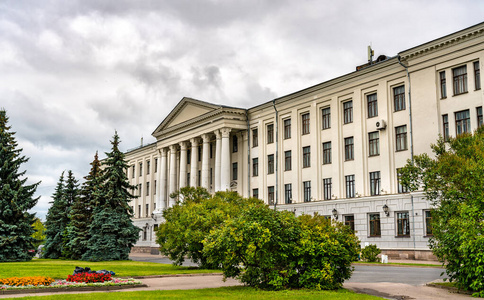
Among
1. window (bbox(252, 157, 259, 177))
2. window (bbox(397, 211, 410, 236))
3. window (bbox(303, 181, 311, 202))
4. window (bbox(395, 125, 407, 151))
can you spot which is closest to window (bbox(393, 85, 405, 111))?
window (bbox(395, 125, 407, 151))

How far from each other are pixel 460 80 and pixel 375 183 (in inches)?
391

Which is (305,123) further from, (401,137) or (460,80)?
(460,80)

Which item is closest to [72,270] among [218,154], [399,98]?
[399,98]

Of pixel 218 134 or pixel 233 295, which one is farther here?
pixel 218 134

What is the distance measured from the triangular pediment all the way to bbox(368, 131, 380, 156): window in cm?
1869

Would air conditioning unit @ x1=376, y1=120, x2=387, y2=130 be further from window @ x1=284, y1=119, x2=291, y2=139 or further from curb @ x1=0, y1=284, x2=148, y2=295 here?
curb @ x1=0, y1=284, x2=148, y2=295

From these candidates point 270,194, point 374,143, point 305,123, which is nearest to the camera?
point 374,143

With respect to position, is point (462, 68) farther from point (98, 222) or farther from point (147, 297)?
point (98, 222)

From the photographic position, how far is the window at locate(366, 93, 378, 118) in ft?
129

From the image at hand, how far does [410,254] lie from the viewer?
3384 cm

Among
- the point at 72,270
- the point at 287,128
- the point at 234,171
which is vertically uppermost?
the point at 287,128

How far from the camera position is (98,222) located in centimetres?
4222

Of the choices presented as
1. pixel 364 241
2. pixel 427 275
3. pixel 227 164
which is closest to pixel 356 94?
pixel 364 241

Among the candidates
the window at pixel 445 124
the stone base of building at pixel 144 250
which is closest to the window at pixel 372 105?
the window at pixel 445 124
